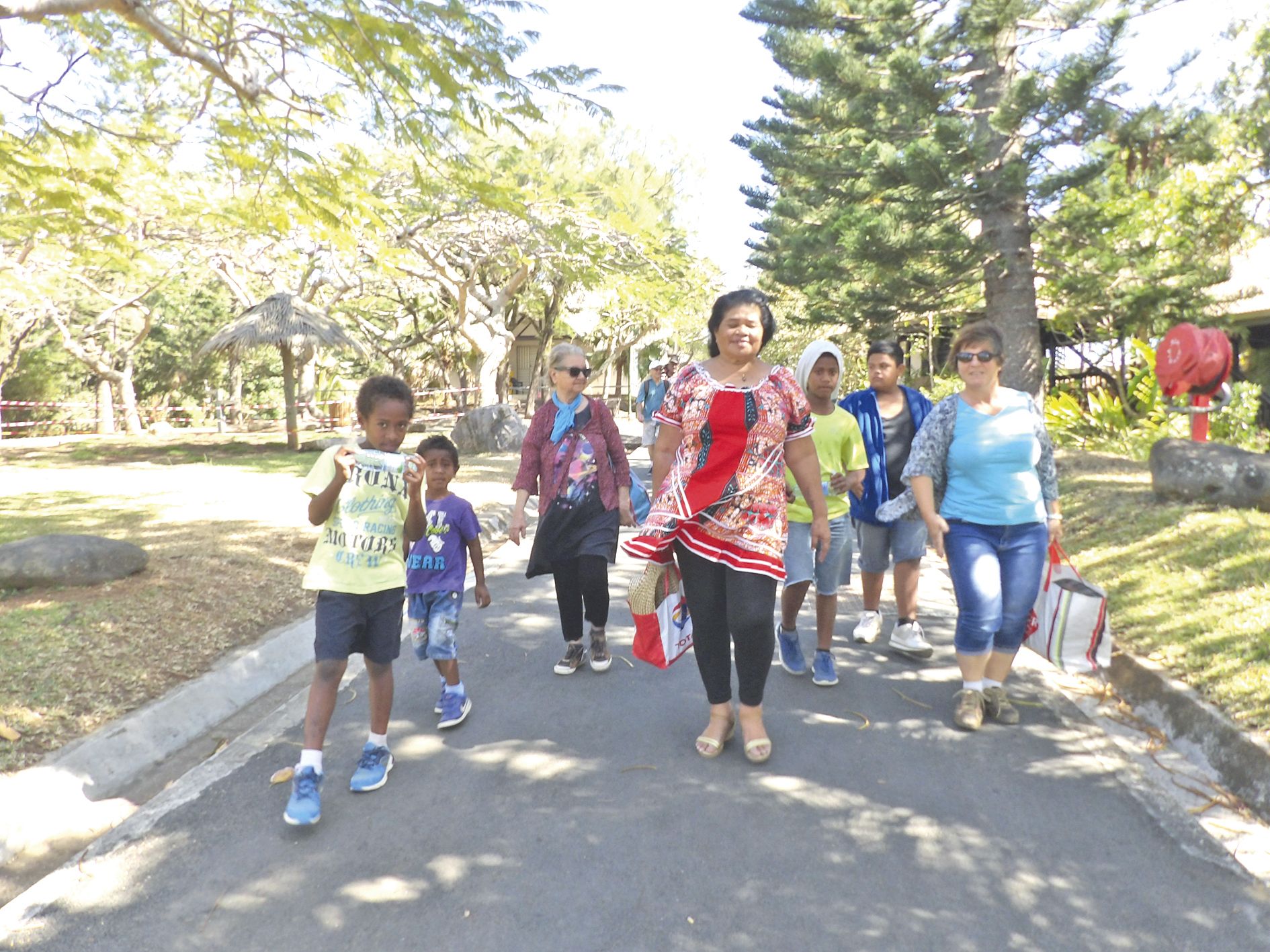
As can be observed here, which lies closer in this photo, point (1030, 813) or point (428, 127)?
point (1030, 813)

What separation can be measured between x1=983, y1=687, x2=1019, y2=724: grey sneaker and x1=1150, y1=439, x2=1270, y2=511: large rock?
3.92m

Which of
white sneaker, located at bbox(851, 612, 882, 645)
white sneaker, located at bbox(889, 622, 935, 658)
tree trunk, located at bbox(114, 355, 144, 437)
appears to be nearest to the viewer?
white sneaker, located at bbox(889, 622, 935, 658)

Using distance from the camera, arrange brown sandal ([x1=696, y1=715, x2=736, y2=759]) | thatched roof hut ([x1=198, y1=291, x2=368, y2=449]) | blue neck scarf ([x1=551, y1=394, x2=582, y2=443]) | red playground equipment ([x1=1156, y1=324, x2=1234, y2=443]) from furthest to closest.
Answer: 1. thatched roof hut ([x1=198, y1=291, x2=368, y2=449])
2. red playground equipment ([x1=1156, y1=324, x2=1234, y2=443])
3. blue neck scarf ([x1=551, y1=394, x2=582, y2=443])
4. brown sandal ([x1=696, y1=715, x2=736, y2=759])

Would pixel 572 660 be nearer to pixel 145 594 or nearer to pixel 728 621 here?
pixel 728 621

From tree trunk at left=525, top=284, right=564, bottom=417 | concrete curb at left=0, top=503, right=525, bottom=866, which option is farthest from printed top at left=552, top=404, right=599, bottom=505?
tree trunk at left=525, top=284, right=564, bottom=417

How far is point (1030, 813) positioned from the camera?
3.23 m

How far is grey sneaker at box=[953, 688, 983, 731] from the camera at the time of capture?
3975mm

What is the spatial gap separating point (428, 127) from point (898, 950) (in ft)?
20.5

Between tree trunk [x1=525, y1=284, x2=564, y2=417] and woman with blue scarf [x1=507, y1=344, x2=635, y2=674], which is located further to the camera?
tree trunk [x1=525, y1=284, x2=564, y2=417]

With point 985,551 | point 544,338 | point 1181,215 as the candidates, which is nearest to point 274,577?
point 985,551

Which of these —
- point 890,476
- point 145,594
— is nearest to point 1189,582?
point 890,476

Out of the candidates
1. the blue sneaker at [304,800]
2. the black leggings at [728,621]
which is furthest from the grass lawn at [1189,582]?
the blue sneaker at [304,800]

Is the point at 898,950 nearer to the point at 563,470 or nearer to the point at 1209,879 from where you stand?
the point at 1209,879

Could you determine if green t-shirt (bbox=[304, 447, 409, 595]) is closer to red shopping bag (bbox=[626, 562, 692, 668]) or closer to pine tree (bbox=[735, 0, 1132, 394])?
red shopping bag (bbox=[626, 562, 692, 668])
